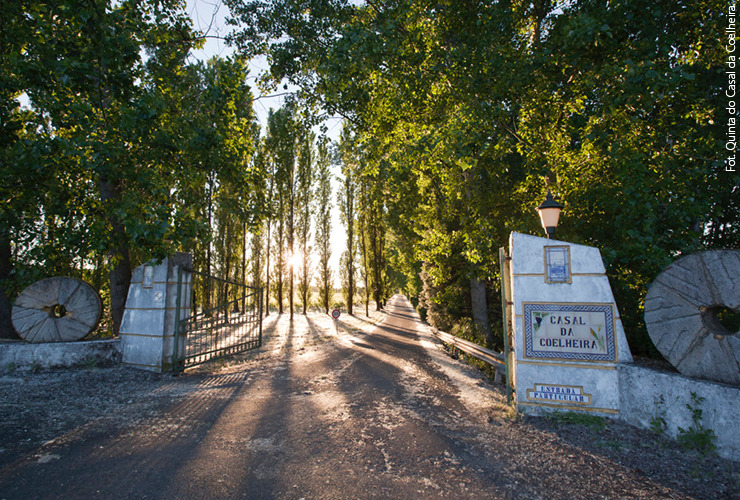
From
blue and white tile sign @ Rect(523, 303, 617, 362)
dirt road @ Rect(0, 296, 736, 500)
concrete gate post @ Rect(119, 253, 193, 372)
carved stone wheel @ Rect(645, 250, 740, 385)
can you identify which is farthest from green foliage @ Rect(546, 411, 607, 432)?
concrete gate post @ Rect(119, 253, 193, 372)

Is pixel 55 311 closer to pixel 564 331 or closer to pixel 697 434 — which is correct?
pixel 564 331

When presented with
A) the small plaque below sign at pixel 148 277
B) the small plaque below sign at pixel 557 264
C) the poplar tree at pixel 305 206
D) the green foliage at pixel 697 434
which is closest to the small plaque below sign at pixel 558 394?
the green foliage at pixel 697 434

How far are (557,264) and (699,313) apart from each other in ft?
5.45

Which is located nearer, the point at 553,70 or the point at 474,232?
the point at 553,70

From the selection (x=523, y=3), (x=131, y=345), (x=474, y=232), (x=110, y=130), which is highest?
(x=523, y=3)

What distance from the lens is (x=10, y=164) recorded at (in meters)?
7.00

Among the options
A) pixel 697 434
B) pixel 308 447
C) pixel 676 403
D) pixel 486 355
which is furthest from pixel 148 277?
pixel 697 434

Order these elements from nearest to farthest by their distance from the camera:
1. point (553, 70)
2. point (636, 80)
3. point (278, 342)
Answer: point (636, 80), point (553, 70), point (278, 342)

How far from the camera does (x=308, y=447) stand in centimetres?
416

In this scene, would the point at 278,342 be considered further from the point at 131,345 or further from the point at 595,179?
the point at 595,179

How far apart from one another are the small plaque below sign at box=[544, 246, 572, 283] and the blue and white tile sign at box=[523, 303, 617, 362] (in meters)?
0.40

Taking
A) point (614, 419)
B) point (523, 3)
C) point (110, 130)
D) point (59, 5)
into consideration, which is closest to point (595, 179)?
point (614, 419)

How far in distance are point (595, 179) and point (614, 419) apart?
487 cm

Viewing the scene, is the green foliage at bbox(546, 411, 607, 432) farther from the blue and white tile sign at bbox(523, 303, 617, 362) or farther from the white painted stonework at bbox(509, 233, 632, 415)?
the blue and white tile sign at bbox(523, 303, 617, 362)
